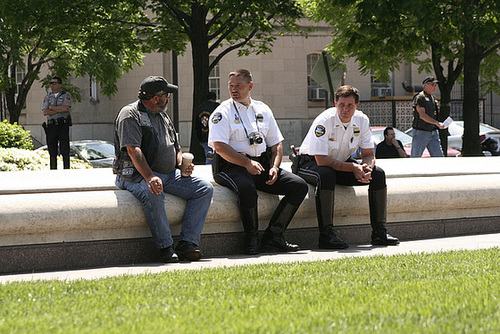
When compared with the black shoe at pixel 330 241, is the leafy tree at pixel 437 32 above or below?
above

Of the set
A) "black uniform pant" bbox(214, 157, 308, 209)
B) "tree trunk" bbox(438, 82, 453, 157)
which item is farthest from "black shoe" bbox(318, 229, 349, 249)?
"tree trunk" bbox(438, 82, 453, 157)

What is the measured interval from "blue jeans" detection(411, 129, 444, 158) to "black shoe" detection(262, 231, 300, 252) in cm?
658

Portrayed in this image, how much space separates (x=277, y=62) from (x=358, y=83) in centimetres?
396

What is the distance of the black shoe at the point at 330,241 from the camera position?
307 inches

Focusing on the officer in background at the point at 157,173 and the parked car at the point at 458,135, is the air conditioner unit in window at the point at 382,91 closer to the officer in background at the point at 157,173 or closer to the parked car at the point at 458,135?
the parked car at the point at 458,135

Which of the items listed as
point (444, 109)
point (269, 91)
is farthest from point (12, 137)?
point (269, 91)

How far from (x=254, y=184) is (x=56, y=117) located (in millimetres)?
7008

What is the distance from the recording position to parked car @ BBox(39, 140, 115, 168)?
1922 cm

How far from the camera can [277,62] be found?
34.2 meters

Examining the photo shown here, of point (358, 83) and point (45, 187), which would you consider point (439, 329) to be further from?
point (358, 83)

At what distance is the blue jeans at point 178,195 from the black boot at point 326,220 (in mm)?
1202

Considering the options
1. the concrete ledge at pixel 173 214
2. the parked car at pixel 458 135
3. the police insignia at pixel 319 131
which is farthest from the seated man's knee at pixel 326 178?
the parked car at pixel 458 135

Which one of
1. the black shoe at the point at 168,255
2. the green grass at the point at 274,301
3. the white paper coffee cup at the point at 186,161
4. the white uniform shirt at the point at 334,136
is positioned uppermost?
the white uniform shirt at the point at 334,136

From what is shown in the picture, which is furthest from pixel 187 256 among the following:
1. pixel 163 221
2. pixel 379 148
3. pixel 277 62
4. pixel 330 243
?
pixel 277 62
